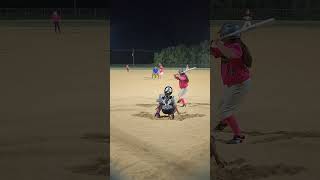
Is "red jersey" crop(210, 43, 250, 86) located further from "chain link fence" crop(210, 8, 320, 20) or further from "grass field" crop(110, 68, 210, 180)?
"chain link fence" crop(210, 8, 320, 20)

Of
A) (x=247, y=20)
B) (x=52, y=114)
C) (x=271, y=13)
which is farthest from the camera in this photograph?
(x=271, y=13)

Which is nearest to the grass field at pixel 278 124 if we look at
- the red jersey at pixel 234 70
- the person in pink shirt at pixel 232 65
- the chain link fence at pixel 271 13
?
the person in pink shirt at pixel 232 65

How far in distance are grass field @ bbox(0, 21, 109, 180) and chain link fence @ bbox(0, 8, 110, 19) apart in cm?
2369

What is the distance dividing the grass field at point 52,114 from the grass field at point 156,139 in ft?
1.17

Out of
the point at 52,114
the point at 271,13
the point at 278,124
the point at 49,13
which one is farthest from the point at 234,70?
the point at 49,13

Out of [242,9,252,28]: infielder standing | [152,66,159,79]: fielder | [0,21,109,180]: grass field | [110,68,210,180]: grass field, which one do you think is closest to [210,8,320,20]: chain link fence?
[242,9,252,28]: infielder standing

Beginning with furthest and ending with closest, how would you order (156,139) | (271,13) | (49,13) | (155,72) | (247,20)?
(49,13) < (271,13) < (155,72) < (247,20) < (156,139)

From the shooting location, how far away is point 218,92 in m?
14.9

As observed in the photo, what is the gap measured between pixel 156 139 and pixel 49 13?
141 feet

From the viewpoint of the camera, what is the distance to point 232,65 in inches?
243

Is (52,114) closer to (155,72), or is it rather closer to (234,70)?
(234,70)

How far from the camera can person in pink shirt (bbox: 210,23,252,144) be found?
6008mm

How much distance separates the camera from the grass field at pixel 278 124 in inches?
294

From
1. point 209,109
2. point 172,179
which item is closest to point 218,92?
point 209,109
